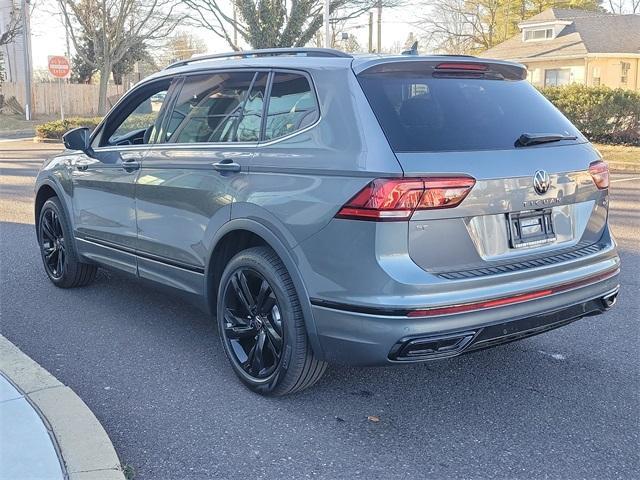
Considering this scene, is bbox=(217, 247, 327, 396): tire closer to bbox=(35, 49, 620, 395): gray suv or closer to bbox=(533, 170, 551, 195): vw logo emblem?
bbox=(35, 49, 620, 395): gray suv

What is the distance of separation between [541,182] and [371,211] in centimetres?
94

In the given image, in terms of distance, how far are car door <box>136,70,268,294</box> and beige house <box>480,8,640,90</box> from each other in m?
32.0

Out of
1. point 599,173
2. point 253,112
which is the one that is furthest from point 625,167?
point 253,112

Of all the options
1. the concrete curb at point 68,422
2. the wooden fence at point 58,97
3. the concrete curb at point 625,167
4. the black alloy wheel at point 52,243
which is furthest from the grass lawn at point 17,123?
the concrete curb at point 68,422

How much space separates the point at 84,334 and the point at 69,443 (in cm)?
183

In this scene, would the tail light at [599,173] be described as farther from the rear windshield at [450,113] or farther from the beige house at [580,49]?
the beige house at [580,49]

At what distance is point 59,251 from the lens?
602cm

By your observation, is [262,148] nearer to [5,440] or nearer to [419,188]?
[419,188]

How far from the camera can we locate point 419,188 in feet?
10.2

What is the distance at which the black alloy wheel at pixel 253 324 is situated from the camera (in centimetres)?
377

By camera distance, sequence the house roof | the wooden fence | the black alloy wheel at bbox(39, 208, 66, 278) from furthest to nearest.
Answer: the wooden fence, the house roof, the black alloy wheel at bbox(39, 208, 66, 278)

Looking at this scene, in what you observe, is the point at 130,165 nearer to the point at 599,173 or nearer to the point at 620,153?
the point at 599,173

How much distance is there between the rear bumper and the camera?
3133 mm

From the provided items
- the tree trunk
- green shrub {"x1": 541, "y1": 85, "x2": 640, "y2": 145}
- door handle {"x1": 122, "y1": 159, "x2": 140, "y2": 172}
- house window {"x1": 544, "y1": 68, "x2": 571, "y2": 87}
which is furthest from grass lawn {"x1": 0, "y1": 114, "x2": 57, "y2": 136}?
door handle {"x1": 122, "y1": 159, "x2": 140, "y2": 172}
